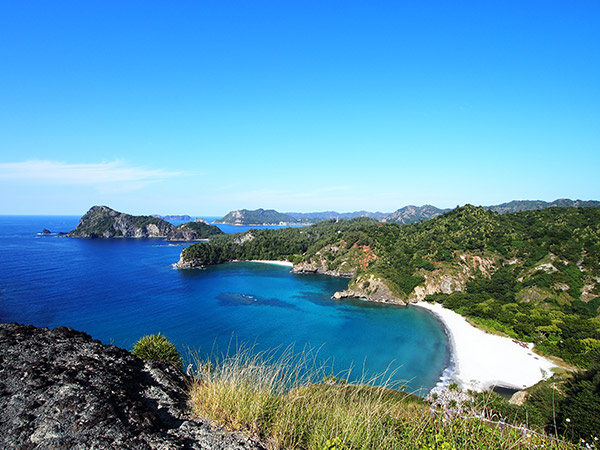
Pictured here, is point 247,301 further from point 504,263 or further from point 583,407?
point 504,263

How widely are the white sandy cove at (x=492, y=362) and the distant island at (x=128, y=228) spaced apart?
492ft

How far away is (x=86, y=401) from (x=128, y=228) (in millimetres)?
197869

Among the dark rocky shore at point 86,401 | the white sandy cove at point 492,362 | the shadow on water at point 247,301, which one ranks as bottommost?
the white sandy cove at point 492,362

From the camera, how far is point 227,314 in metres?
50.8

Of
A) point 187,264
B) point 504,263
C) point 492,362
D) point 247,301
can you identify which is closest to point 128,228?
point 187,264

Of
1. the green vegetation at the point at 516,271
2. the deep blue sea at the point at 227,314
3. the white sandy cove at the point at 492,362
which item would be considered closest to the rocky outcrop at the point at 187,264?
the green vegetation at the point at 516,271

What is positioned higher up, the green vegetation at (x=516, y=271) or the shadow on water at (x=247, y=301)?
the green vegetation at (x=516, y=271)

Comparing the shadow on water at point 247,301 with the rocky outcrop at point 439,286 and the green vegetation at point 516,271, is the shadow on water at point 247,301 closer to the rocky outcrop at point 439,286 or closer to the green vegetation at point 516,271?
the green vegetation at point 516,271

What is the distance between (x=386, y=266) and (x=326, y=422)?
67379mm

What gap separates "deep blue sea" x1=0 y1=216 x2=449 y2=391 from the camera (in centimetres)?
3659

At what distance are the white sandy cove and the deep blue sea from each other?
2062 millimetres

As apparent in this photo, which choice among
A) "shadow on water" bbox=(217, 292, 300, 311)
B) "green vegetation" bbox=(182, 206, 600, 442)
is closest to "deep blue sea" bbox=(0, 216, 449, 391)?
"shadow on water" bbox=(217, 292, 300, 311)

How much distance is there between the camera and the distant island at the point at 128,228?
16525 cm

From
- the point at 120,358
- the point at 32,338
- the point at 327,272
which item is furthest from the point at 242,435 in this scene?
the point at 327,272
